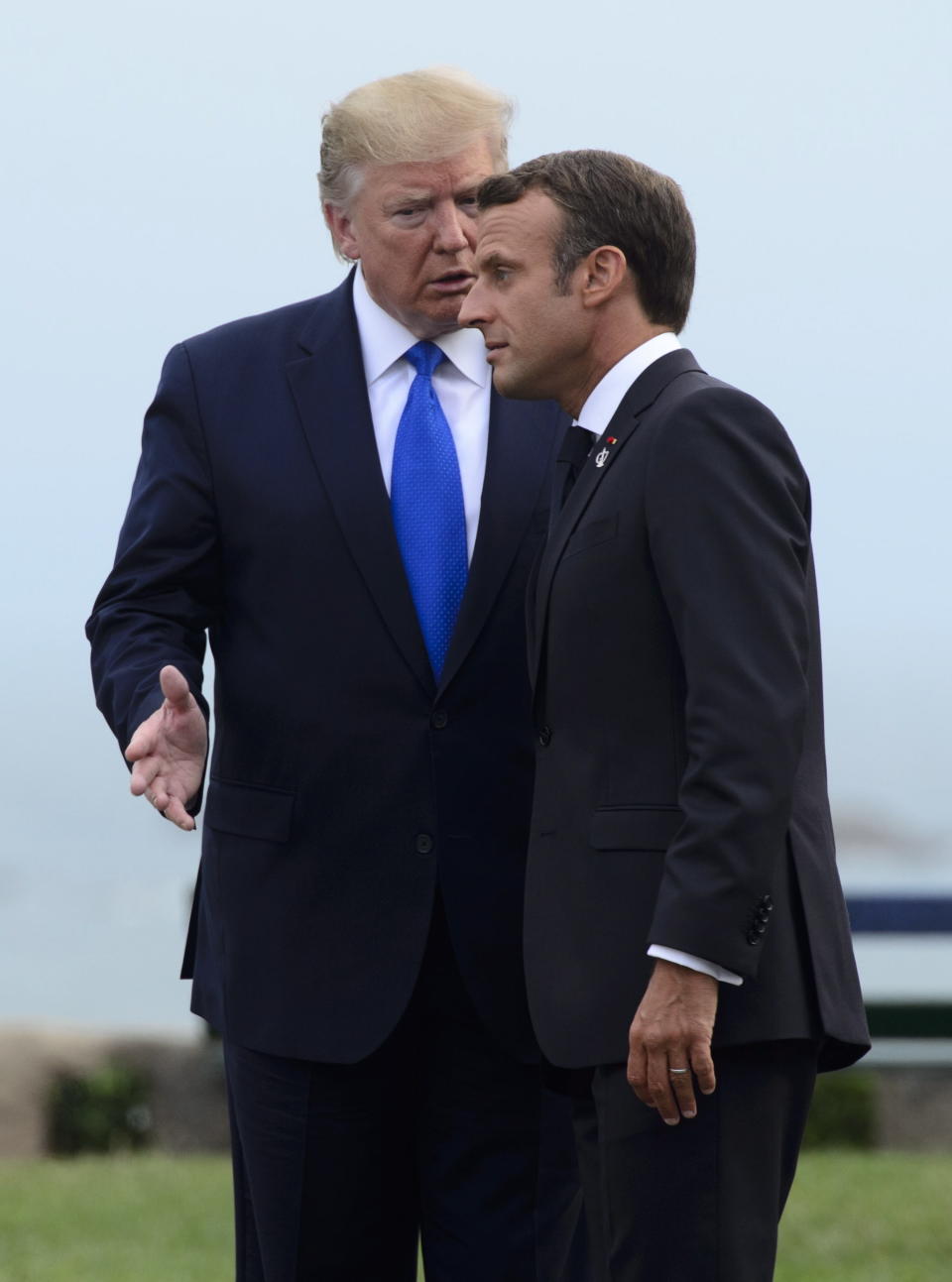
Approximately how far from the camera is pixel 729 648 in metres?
2.14

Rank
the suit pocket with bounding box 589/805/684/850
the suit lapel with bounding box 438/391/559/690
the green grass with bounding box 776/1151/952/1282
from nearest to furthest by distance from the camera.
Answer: the suit pocket with bounding box 589/805/684/850 → the suit lapel with bounding box 438/391/559/690 → the green grass with bounding box 776/1151/952/1282

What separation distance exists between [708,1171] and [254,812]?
0.87 meters

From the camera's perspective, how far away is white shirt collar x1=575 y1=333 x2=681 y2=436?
2.37 meters

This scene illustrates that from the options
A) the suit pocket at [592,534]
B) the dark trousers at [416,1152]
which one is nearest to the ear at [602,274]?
the suit pocket at [592,534]

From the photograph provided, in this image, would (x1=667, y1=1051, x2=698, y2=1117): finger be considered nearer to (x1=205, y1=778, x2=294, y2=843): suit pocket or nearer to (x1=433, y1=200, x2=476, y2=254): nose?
(x1=205, y1=778, x2=294, y2=843): suit pocket

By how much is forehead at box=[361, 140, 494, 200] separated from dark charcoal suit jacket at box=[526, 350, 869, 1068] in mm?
566

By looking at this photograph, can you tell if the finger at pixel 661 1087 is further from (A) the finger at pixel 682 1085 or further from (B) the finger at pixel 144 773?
(B) the finger at pixel 144 773

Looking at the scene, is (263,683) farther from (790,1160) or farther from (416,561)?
(790,1160)

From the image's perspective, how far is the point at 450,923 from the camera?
2.73 m

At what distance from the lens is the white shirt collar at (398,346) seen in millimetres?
2904

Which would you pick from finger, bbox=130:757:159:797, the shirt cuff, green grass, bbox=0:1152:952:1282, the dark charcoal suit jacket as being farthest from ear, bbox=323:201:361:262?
green grass, bbox=0:1152:952:1282

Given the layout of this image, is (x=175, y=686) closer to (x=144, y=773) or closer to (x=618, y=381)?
(x=144, y=773)

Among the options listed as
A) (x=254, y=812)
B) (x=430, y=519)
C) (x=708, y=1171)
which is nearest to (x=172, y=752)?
(x=254, y=812)

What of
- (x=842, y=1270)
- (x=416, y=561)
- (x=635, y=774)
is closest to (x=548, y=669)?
(x=635, y=774)
